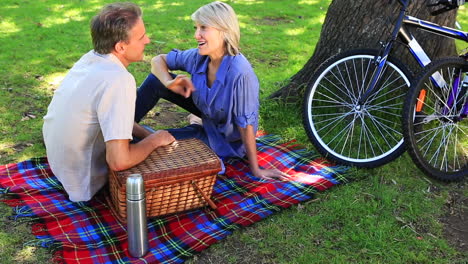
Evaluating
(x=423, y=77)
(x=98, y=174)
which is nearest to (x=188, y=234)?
(x=98, y=174)

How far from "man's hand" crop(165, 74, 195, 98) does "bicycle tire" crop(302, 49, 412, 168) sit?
1053 mm

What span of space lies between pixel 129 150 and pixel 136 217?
50 centimetres

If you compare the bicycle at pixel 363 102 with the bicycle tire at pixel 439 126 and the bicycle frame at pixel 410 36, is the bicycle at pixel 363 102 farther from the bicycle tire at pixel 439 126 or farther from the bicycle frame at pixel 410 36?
the bicycle tire at pixel 439 126

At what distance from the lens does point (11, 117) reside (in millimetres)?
4914

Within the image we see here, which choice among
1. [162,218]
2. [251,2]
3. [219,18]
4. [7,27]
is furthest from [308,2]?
[162,218]

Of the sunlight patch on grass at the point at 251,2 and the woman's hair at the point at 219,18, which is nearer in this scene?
the woman's hair at the point at 219,18

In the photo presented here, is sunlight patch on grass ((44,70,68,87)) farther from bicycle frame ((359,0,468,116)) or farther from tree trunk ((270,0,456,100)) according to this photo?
bicycle frame ((359,0,468,116))

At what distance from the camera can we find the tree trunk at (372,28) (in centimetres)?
443

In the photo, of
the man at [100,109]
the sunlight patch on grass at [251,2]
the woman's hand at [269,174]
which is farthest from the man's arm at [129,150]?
the sunlight patch on grass at [251,2]

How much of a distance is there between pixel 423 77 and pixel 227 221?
1815mm

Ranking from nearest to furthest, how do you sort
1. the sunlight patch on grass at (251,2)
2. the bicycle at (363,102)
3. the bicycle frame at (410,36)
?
the bicycle frame at (410,36) < the bicycle at (363,102) < the sunlight patch on grass at (251,2)

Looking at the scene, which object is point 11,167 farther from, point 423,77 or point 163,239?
point 423,77

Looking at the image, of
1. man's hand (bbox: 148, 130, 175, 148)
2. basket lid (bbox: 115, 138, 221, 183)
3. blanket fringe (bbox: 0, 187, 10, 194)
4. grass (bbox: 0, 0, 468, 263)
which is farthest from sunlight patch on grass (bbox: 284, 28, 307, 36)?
blanket fringe (bbox: 0, 187, 10, 194)

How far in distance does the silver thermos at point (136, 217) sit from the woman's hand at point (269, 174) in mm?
1210
